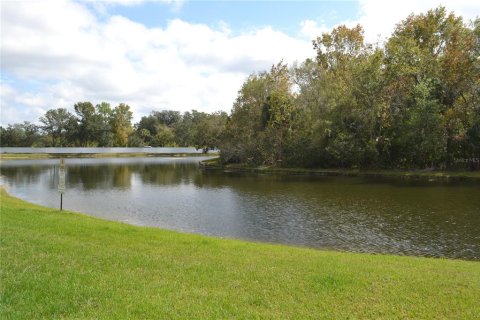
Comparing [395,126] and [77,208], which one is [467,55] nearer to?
[395,126]

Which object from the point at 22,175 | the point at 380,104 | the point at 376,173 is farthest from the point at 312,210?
the point at 22,175

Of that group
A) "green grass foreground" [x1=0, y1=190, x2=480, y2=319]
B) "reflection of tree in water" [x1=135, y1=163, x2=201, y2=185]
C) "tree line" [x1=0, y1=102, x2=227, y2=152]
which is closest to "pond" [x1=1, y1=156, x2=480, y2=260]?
"reflection of tree in water" [x1=135, y1=163, x2=201, y2=185]

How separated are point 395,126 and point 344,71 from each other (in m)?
13.1

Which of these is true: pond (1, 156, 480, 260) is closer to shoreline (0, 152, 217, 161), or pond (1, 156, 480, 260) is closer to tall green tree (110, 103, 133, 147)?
shoreline (0, 152, 217, 161)

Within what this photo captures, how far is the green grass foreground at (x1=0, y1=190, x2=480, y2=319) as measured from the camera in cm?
664

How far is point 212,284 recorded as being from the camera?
317 inches

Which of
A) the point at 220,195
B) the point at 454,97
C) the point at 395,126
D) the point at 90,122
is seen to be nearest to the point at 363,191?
the point at 220,195

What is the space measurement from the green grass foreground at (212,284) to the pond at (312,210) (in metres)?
7.08

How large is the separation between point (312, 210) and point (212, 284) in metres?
18.9

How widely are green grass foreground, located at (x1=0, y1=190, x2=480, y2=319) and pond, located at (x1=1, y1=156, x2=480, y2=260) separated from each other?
7.08 metres

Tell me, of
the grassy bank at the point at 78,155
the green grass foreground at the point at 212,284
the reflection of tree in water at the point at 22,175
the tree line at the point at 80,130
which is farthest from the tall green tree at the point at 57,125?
the green grass foreground at the point at 212,284

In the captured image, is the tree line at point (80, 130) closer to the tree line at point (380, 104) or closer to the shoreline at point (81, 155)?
the shoreline at point (81, 155)

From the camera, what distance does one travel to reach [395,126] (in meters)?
50.2

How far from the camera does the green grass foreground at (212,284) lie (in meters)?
6.64
